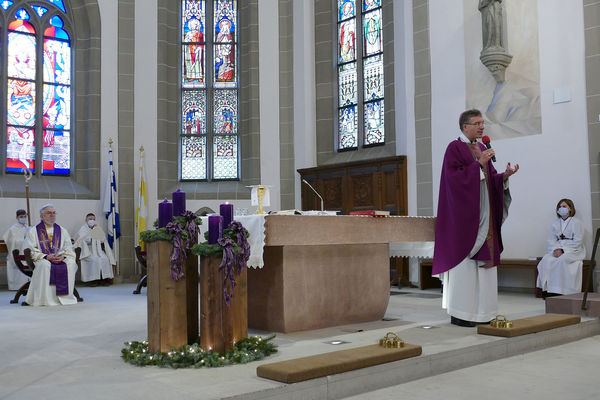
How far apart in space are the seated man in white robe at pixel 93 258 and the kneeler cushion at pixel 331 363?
26.8ft

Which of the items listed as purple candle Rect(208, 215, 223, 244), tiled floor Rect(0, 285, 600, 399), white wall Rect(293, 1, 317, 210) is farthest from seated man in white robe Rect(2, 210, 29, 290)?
purple candle Rect(208, 215, 223, 244)

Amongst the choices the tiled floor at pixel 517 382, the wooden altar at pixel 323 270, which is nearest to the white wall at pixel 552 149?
the wooden altar at pixel 323 270

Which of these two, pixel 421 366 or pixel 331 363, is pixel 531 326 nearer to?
pixel 421 366

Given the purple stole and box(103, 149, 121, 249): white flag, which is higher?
box(103, 149, 121, 249): white flag

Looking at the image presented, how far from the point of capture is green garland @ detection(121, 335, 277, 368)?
12.8ft

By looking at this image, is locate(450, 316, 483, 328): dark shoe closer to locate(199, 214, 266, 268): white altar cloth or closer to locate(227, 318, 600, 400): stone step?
locate(227, 318, 600, 400): stone step

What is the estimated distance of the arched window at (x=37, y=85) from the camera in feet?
38.7

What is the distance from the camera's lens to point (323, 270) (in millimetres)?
5625

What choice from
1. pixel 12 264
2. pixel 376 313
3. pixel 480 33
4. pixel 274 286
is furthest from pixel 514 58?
pixel 12 264

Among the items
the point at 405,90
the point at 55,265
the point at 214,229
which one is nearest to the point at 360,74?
the point at 405,90

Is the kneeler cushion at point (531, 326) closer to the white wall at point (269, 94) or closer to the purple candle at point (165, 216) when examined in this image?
the purple candle at point (165, 216)

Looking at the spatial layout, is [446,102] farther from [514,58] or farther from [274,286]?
[274,286]

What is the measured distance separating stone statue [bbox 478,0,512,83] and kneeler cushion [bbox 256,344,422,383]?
607 cm

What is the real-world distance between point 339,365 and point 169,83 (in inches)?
401
